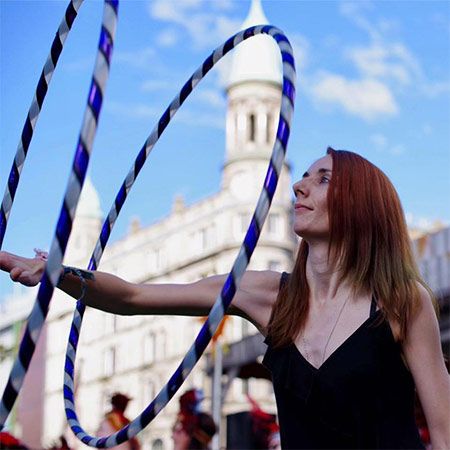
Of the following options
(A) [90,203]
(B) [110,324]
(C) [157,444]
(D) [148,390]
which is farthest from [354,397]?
(A) [90,203]

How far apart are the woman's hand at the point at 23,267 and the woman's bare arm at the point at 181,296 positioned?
32cm

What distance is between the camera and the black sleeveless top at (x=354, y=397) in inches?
134

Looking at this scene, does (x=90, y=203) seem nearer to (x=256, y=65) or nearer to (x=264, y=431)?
(x=256, y=65)

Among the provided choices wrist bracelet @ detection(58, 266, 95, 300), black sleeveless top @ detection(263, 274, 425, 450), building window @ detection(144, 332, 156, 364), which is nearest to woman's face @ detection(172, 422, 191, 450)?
wrist bracelet @ detection(58, 266, 95, 300)

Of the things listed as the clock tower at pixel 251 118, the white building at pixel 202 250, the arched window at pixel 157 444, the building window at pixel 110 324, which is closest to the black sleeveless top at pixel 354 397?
the white building at pixel 202 250

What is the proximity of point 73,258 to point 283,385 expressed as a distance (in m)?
78.5

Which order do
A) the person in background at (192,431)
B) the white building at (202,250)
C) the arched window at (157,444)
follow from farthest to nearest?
the arched window at (157,444) < the white building at (202,250) < the person in background at (192,431)

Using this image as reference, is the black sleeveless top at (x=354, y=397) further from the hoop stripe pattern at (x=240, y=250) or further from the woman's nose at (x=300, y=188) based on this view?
the woman's nose at (x=300, y=188)

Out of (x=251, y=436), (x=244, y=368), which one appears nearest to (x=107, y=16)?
(x=251, y=436)

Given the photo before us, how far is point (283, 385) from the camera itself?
11.7 feet

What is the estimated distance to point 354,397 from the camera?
11.2 feet

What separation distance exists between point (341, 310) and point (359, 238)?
0.91 feet

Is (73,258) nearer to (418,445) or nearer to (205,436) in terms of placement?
(205,436)

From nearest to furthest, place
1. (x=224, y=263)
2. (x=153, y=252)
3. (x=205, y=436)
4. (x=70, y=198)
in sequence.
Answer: (x=70, y=198), (x=205, y=436), (x=224, y=263), (x=153, y=252)
